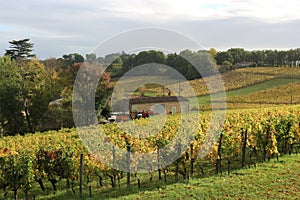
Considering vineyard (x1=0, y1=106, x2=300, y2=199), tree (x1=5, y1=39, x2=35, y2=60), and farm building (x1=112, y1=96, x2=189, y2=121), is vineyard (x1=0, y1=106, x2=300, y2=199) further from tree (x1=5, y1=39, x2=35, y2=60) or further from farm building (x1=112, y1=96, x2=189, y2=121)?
tree (x1=5, y1=39, x2=35, y2=60)

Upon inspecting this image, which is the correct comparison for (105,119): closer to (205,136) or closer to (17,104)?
(17,104)

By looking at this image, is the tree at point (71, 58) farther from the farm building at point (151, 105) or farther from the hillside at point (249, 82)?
the farm building at point (151, 105)

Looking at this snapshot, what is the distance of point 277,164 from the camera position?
1270cm

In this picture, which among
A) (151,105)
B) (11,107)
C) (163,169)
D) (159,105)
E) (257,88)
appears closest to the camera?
(163,169)

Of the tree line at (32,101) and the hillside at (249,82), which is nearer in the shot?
the tree line at (32,101)

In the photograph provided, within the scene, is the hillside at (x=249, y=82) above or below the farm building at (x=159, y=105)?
above

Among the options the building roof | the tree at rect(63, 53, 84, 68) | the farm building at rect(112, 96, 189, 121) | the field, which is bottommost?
the field

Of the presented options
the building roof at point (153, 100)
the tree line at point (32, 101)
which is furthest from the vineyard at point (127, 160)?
the building roof at point (153, 100)

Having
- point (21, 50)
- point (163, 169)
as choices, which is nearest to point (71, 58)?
point (21, 50)

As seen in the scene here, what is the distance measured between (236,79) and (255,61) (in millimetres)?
19615

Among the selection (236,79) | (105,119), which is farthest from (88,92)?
(236,79)

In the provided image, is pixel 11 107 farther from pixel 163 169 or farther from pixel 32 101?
pixel 163 169

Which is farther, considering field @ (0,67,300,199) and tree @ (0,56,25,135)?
tree @ (0,56,25,135)

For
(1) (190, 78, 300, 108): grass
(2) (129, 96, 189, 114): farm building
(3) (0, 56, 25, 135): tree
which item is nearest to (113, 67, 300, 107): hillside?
(1) (190, 78, 300, 108): grass
